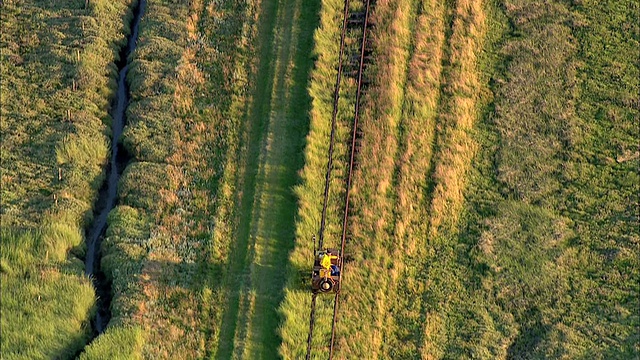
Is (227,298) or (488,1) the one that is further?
(488,1)

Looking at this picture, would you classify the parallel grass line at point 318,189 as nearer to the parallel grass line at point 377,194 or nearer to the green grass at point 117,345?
the parallel grass line at point 377,194

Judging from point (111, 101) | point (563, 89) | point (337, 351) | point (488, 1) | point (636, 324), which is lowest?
point (337, 351)

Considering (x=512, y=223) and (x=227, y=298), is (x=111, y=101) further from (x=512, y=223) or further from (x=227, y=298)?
(x=512, y=223)

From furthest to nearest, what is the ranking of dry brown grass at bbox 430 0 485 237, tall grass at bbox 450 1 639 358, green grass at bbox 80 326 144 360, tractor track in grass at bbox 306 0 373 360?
dry brown grass at bbox 430 0 485 237, tall grass at bbox 450 1 639 358, tractor track in grass at bbox 306 0 373 360, green grass at bbox 80 326 144 360

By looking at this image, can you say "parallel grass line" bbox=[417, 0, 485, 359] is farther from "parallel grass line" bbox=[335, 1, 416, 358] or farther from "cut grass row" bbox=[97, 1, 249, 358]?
"cut grass row" bbox=[97, 1, 249, 358]

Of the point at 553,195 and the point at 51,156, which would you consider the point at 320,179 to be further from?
the point at 51,156

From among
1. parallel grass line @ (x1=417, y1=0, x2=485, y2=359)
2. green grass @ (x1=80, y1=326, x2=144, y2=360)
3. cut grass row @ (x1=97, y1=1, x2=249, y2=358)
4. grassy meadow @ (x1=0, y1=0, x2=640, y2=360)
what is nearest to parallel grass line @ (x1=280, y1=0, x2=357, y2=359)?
grassy meadow @ (x1=0, y1=0, x2=640, y2=360)

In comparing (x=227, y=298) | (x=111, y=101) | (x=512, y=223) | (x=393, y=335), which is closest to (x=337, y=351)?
(x=393, y=335)
